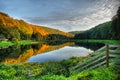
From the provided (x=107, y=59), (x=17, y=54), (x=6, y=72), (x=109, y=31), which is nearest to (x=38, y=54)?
(x=17, y=54)

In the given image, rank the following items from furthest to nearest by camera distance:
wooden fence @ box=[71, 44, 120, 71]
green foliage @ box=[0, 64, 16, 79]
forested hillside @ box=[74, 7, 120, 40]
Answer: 1. forested hillside @ box=[74, 7, 120, 40]
2. green foliage @ box=[0, 64, 16, 79]
3. wooden fence @ box=[71, 44, 120, 71]

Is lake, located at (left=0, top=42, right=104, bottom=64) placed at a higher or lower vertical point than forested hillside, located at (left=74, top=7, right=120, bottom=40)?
lower

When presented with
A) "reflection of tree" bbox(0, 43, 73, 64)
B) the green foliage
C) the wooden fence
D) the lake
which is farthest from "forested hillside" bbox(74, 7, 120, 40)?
"reflection of tree" bbox(0, 43, 73, 64)

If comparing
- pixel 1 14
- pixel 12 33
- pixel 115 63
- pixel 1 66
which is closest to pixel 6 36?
pixel 12 33

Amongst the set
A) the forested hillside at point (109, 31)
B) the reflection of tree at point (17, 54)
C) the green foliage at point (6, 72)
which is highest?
the forested hillside at point (109, 31)

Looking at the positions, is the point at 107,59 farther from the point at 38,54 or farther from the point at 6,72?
the point at 38,54

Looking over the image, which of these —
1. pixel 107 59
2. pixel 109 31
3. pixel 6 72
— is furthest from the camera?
pixel 109 31

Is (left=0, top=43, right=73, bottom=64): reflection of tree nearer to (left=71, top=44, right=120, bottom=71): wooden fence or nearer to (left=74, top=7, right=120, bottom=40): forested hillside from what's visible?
(left=74, top=7, right=120, bottom=40): forested hillside

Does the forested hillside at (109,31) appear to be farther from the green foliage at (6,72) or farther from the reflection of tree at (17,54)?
the reflection of tree at (17,54)

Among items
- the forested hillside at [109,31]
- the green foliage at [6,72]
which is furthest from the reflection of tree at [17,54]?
the forested hillside at [109,31]

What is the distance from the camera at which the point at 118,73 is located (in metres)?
11.1

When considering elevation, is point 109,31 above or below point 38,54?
above

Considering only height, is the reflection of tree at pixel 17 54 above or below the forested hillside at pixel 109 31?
below

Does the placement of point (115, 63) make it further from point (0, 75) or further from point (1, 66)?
point (1, 66)
